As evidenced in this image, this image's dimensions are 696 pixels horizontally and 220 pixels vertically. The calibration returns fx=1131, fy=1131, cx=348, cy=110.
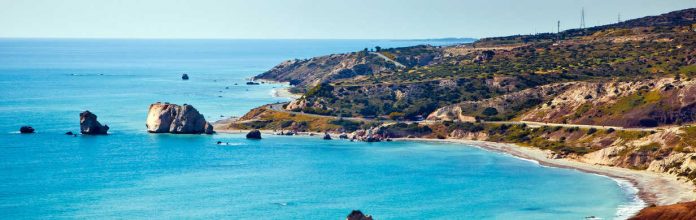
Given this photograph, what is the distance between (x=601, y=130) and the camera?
538 ft

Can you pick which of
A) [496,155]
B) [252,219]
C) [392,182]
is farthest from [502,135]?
[252,219]

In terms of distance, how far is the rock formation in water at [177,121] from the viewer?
18612 cm

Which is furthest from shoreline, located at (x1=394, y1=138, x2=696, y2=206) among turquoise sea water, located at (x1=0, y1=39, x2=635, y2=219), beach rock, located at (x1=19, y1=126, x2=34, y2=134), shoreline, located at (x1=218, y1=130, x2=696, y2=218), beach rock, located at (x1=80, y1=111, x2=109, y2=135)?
beach rock, located at (x1=19, y1=126, x2=34, y2=134)

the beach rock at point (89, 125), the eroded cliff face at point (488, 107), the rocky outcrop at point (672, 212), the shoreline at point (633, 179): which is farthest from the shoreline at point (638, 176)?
the beach rock at point (89, 125)

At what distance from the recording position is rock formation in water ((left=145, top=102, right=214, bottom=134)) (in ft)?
611

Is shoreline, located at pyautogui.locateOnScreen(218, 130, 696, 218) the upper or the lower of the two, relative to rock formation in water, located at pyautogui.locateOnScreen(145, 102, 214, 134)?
lower

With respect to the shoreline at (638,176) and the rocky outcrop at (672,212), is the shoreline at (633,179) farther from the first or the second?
the rocky outcrop at (672,212)

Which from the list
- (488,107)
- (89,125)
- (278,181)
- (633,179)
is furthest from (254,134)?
(633,179)

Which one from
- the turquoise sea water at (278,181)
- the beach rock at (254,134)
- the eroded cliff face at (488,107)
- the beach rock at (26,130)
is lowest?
the turquoise sea water at (278,181)

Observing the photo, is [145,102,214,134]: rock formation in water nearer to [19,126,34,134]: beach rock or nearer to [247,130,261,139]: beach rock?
[247,130,261,139]: beach rock

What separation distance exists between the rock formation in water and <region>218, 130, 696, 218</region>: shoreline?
45935 mm

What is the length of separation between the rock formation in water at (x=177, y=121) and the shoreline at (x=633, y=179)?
45935 millimetres

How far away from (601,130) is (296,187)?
176 feet

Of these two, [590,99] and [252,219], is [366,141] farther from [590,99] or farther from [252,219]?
[252,219]
